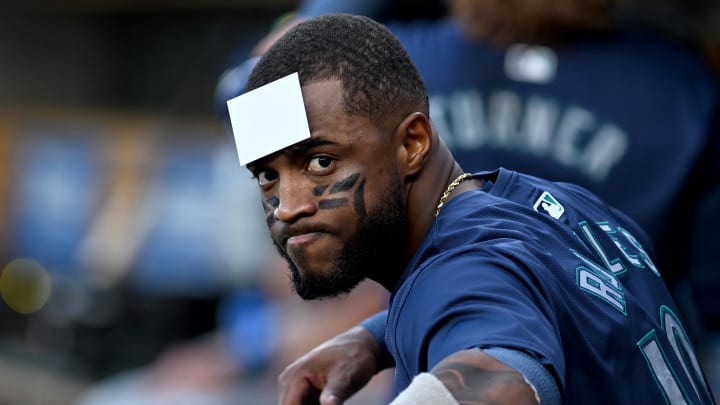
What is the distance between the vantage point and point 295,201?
2.13 m

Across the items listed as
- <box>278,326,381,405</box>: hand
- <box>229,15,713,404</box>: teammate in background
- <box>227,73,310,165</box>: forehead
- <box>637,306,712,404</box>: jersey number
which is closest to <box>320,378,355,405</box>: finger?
<box>278,326,381,405</box>: hand

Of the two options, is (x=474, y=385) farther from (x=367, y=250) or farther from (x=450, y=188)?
(x=450, y=188)

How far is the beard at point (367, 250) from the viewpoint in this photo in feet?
7.03

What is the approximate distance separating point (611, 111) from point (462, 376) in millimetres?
2039

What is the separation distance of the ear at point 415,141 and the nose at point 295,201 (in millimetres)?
187

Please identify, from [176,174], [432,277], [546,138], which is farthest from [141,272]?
[432,277]

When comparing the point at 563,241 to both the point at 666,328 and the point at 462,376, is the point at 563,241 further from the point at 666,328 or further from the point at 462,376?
the point at 462,376

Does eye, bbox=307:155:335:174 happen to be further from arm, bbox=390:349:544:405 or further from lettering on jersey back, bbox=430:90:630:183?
lettering on jersey back, bbox=430:90:630:183

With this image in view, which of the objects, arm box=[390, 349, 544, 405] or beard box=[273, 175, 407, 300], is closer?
arm box=[390, 349, 544, 405]

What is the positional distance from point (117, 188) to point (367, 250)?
780 centimetres

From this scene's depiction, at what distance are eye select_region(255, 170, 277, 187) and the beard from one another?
0.47 ft

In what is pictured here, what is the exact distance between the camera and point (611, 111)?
11.7 ft

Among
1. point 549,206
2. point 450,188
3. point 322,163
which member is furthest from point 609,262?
point 322,163

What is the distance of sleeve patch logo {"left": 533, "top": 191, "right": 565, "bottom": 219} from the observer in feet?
7.36
